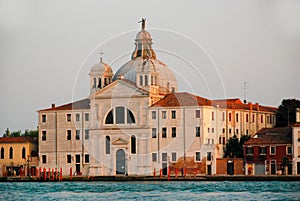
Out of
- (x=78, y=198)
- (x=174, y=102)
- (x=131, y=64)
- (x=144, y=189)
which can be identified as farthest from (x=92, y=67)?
(x=78, y=198)

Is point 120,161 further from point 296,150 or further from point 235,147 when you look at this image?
point 296,150

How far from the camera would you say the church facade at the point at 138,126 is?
3088 inches

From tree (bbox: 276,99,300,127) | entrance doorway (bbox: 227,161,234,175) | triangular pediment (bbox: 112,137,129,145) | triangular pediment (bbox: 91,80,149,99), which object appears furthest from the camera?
tree (bbox: 276,99,300,127)

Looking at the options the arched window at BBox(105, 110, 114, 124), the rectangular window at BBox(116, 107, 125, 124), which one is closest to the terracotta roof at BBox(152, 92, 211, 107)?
the rectangular window at BBox(116, 107, 125, 124)

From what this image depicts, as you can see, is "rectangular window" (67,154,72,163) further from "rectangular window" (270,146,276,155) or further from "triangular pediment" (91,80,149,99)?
"rectangular window" (270,146,276,155)

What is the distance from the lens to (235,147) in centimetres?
8050

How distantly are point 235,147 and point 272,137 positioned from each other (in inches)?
149

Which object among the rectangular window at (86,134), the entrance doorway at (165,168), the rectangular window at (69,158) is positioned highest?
the rectangular window at (86,134)

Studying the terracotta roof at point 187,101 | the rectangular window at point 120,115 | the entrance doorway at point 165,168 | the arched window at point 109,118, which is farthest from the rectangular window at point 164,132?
the arched window at point 109,118

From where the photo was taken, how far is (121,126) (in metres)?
80.3

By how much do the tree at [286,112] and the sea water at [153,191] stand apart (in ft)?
50.8

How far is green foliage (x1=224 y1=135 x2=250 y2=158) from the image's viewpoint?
8006 cm

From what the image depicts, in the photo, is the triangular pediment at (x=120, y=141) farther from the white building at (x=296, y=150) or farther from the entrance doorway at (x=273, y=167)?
the white building at (x=296, y=150)

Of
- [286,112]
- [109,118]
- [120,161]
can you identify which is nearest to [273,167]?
[120,161]
